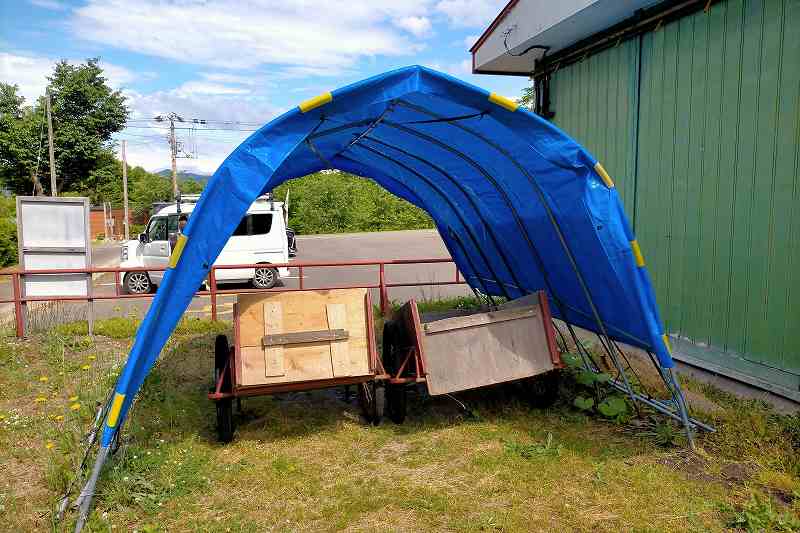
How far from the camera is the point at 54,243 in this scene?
9000 millimetres

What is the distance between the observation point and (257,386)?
16.4 ft

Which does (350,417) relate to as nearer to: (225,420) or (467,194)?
(225,420)

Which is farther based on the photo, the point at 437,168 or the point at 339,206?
the point at 339,206

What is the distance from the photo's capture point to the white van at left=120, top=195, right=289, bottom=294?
1419cm

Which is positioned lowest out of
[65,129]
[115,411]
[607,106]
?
[115,411]

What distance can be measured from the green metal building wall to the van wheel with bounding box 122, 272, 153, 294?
11.1 m

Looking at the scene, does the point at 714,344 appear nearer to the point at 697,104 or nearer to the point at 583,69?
the point at 697,104

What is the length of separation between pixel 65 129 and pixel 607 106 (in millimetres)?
37541

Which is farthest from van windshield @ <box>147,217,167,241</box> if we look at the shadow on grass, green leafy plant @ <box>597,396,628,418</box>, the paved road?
green leafy plant @ <box>597,396,628,418</box>

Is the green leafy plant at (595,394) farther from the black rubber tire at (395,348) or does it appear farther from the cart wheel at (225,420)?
the cart wheel at (225,420)

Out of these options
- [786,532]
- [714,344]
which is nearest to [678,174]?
[714,344]

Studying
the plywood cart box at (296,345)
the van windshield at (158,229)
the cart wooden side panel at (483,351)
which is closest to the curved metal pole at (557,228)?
the cart wooden side panel at (483,351)

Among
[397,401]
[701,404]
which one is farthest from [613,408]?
[397,401]

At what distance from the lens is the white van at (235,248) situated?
46.5 feet
